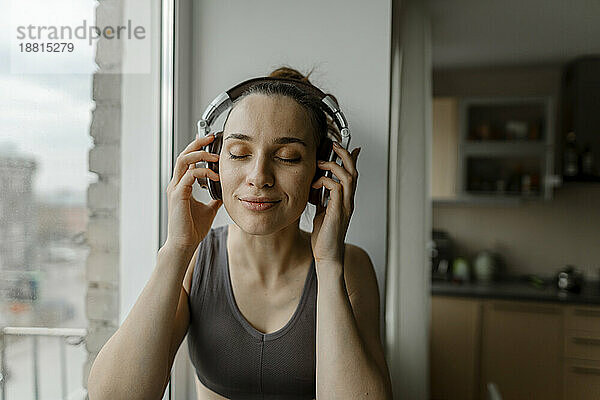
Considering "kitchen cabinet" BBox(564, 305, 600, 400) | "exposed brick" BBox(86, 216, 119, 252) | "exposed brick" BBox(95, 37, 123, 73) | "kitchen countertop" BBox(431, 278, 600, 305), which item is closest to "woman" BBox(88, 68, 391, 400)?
"exposed brick" BBox(86, 216, 119, 252)

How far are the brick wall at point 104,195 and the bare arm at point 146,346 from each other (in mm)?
62

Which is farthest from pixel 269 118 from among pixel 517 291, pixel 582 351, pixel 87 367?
pixel 582 351

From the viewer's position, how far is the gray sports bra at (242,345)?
3.04ft

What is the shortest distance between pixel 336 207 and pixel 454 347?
2040 millimetres

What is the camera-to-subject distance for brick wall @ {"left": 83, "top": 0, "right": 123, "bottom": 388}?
2.88 feet

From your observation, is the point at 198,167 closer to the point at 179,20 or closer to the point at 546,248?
the point at 179,20

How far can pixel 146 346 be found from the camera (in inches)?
32.9

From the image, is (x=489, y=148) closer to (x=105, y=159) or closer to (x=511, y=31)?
(x=511, y=31)

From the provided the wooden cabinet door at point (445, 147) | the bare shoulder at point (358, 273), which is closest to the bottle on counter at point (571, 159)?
the wooden cabinet door at point (445, 147)

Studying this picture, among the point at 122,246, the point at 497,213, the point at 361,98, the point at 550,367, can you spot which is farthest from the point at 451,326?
the point at 122,246

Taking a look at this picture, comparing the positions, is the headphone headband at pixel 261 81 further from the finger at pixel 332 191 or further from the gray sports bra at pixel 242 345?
the gray sports bra at pixel 242 345

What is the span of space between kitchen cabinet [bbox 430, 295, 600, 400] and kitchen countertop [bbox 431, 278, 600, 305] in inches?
1.1

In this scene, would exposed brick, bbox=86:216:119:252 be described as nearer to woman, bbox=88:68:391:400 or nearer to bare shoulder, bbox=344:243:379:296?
woman, bbox=88:68:391:400

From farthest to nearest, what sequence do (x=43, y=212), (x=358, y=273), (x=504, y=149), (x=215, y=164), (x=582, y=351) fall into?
(x=504, y=149)
(x=582, y=351)
(x=358, y=273)
(x=215, y=164)
(x=43, y=212)
